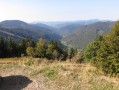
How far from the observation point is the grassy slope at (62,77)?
11.5 meters

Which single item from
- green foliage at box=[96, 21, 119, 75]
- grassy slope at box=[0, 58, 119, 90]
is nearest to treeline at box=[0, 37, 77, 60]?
grassy slope at box=[0, 58, 119, 90]

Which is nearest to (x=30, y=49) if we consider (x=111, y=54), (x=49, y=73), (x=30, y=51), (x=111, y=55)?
(x=30, y=51)

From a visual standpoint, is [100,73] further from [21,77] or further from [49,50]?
[49,50]

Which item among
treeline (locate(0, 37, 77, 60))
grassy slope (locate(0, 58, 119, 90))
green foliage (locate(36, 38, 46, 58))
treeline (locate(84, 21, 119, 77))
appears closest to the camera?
grassy slope (locate(0, 58, 119, 90))

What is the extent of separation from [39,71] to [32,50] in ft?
225

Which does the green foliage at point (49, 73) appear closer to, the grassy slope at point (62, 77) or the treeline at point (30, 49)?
the grassy slope at point (62, 77)

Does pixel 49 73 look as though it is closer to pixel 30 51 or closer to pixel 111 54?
pixel 111 54

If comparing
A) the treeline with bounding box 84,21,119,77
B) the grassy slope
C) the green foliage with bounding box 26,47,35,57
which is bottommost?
the green foliage with bounding box 26,47,35,57

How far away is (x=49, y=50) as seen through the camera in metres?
82.5

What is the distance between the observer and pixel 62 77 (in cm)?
1277

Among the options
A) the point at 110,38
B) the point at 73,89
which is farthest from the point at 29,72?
the point at 110,38

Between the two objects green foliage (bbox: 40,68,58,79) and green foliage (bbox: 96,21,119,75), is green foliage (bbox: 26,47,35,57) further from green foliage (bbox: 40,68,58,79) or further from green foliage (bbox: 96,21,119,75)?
green foliage (bbox: 96,21,119,75)

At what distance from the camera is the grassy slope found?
1153 centimetres

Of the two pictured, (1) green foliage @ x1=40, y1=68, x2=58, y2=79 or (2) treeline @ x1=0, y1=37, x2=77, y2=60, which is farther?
(2) treeline @ x1=0, y1=37, x2=77, y2=60
